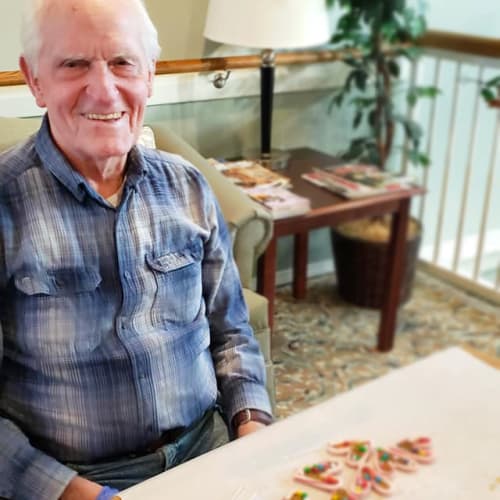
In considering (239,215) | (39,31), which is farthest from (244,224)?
(39,31)

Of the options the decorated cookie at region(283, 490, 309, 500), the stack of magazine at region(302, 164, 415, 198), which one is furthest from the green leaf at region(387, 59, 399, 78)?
the decorated cookie at region(283, 490, 309, 500)

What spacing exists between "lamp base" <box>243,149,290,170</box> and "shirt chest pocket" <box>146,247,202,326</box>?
9.8 inches

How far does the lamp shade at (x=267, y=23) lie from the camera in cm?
96

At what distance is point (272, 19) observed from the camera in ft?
3.76

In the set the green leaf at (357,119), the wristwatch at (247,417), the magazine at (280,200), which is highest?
the green leaf at (357,119)

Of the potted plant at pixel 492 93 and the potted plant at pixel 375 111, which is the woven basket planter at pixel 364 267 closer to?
the potted plant at pixel 375 111

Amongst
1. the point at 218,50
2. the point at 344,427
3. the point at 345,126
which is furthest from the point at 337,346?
the point at 218,50

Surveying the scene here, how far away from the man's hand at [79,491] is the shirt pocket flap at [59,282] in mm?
241

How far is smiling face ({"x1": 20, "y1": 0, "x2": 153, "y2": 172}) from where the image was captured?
2.51ft

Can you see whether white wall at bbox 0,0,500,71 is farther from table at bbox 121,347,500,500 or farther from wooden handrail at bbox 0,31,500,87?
table at bbox 121,347,500,500

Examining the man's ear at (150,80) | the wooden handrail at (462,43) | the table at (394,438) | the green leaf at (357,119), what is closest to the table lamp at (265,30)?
the man's ear at (150,80)

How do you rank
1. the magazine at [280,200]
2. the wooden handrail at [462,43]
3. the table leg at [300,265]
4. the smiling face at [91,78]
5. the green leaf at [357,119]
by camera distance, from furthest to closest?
the wooden handrail at [462,43], the green leaf at [357,119], the table leg at [300,265], the magazine at [280,200], the smiling face at [91,78]

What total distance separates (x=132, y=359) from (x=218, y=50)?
46cm

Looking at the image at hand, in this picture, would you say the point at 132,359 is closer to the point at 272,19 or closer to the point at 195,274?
the point at 195,274
